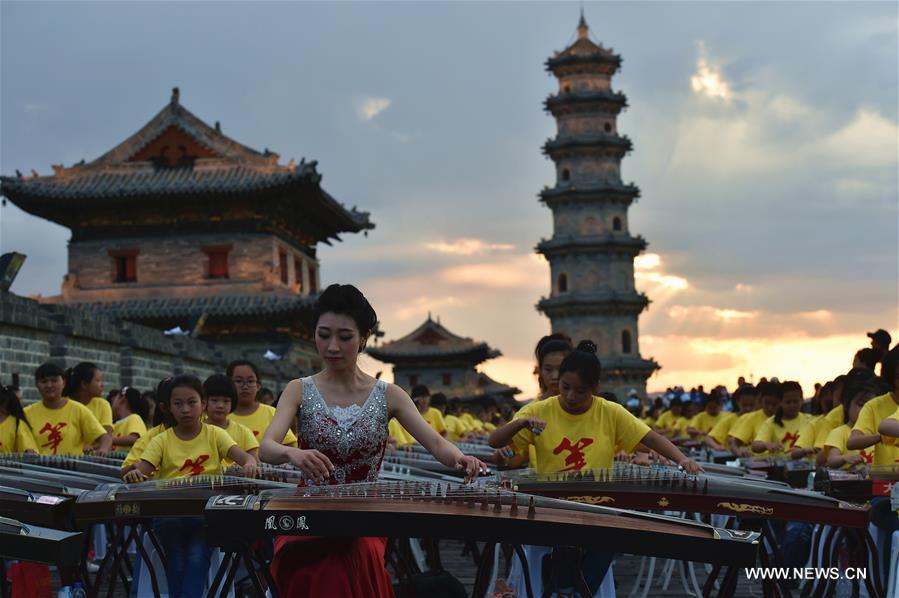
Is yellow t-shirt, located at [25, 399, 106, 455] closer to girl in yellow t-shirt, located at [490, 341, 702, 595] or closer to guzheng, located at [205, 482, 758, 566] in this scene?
girl in yellow t-shirt, located at [490, 341, 702, 595]

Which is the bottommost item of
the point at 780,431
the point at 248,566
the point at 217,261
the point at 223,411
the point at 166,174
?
the point at 248,566

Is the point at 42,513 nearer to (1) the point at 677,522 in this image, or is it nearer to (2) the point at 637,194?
(1) the point at 677,522

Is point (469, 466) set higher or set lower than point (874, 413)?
lower

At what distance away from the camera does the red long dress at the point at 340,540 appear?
4.34 metres

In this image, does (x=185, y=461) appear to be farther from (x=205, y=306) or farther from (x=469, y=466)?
(x=205, y=306)

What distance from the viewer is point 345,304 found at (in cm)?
464

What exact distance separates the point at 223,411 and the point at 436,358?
166 feet

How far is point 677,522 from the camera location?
14.9 ft

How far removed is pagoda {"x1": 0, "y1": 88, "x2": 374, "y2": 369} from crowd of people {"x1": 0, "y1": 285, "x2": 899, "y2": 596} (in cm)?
2220

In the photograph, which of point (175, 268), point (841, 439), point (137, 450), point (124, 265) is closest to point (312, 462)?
point (137, 450)

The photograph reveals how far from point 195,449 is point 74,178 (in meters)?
30.5

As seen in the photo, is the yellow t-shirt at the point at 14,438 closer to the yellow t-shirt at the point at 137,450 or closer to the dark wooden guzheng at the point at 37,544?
the yellow t-shirt at the point at 137,450

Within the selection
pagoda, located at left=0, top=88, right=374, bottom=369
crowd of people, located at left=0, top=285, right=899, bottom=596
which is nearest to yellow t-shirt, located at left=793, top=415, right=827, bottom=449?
crowd of people, located at left=0, top=285, right=899, bottom=596

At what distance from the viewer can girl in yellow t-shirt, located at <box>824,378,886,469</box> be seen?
6883 millimetres
